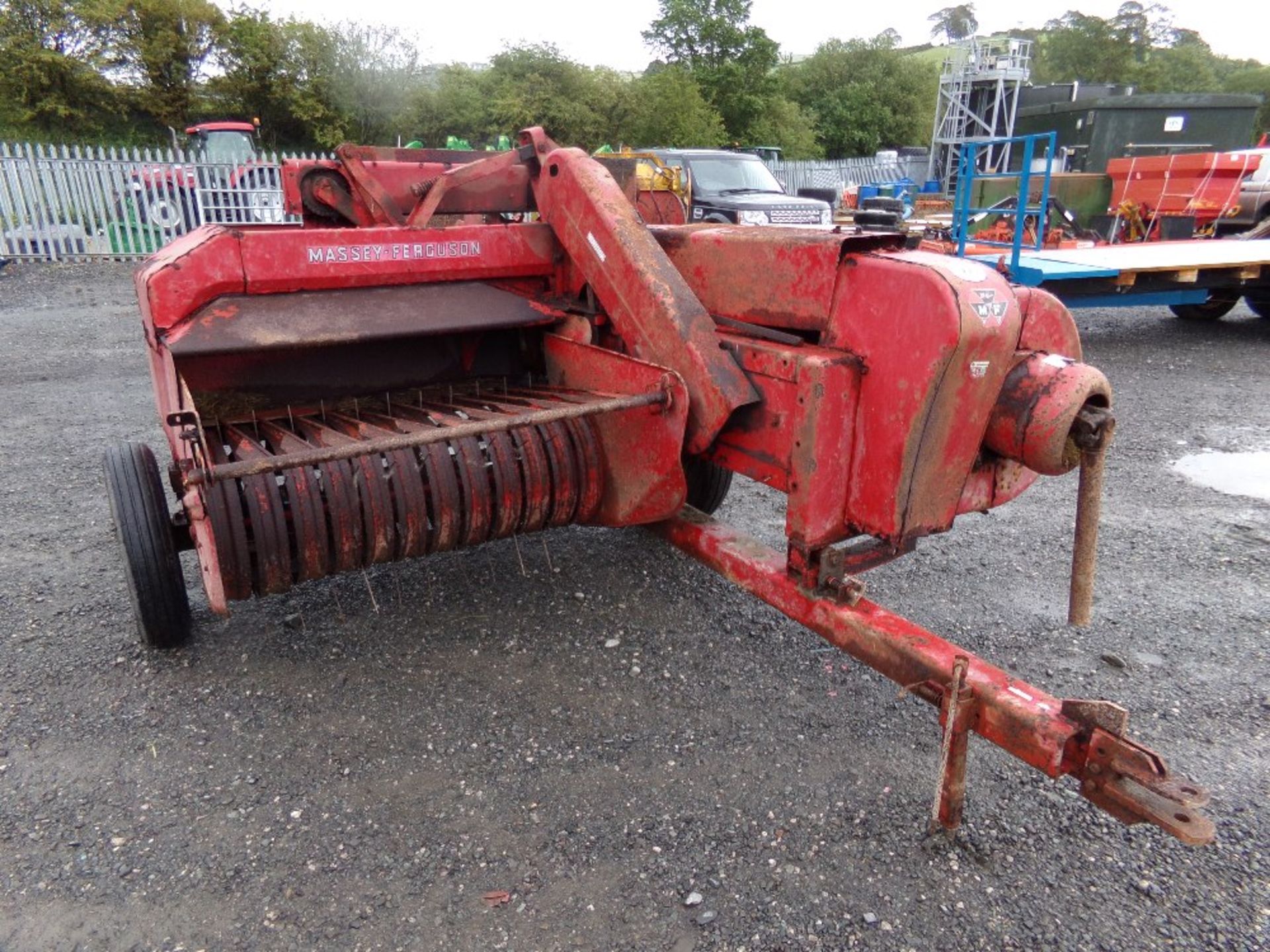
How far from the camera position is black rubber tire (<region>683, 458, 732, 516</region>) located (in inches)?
150

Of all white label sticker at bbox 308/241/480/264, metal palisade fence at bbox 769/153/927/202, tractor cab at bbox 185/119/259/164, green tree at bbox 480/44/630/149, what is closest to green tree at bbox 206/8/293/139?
green tree at bbox 480/44/630/149

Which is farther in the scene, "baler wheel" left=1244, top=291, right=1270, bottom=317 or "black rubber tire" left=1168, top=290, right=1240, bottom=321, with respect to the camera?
"black rubber tire" left=1168, top=290, right=1240, bottom=321

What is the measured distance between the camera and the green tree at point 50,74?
22906 mm

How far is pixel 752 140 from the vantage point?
33.0 m

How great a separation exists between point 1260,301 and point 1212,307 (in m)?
0.42

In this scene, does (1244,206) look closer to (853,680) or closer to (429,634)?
(853,680)

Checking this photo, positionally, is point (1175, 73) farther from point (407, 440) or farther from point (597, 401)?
point (407, 440)

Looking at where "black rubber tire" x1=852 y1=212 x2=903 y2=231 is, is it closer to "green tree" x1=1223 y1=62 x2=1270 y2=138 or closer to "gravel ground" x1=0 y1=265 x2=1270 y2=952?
"gravel ground" x1=0 y1=265 x2=1270 y2=952

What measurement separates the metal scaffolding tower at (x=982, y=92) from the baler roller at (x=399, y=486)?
33.5 m

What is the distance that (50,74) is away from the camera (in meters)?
23.2

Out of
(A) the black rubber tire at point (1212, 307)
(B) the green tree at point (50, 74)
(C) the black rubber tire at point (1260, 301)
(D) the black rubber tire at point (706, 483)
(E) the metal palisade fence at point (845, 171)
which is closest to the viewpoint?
(D) the black rubber tire at point (706, 483)

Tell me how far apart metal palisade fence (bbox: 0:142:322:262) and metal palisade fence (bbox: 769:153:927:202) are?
13.1 meters

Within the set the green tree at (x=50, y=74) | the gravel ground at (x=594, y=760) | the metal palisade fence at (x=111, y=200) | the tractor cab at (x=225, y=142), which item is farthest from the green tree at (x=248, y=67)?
the gravel ground at (x=594, y=760)

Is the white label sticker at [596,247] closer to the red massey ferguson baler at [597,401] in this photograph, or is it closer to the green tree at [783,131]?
the red massey ferguson baler at [597,401]
